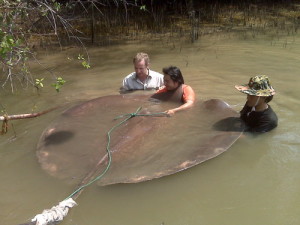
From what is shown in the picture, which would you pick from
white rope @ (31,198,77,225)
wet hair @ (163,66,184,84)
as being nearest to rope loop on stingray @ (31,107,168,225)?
white rope @ (31,198,77,225)

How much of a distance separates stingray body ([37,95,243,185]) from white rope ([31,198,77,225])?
0.39 meters

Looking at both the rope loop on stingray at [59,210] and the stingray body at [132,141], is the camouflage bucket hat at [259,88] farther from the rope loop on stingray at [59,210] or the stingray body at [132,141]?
the rope loop on stingray at [59,210]

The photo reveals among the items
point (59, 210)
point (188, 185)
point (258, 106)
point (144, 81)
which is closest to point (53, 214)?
point (59, 210)

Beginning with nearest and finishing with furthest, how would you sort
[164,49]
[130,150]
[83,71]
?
[130,150] < [83,71] < [164,49]

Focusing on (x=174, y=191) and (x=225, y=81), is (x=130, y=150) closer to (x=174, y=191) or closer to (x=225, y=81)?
(x=174, y=191)

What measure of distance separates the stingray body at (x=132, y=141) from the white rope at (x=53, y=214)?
15.5 inches

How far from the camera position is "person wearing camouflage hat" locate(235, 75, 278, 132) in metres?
4.34

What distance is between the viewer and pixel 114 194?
3568 millimetres

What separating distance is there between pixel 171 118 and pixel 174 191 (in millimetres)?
1191

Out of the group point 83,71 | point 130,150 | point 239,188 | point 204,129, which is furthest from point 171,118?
point 83,71

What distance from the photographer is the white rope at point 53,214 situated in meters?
2.68

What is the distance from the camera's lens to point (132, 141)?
12.7 ft

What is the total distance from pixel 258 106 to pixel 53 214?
2881 mm

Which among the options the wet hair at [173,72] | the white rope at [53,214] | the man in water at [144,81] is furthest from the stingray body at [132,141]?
the man in water at [144,81]
